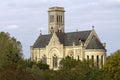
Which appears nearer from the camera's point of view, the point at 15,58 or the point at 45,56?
the point at 15,58

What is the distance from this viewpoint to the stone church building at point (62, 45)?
115500 millimetres

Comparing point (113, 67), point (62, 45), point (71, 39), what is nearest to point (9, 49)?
point (113, 67)

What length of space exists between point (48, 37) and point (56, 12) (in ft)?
25.2

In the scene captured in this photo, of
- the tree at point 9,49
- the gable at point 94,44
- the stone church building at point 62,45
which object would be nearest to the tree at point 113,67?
the tree at point 9,49

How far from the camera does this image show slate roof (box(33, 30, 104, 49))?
11593cm

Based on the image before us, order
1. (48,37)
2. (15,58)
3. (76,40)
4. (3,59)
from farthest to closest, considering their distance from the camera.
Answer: (48,37) < (76,40) < (15,58) < (3,59)

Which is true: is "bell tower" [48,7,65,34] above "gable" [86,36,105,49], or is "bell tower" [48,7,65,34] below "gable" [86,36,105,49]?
above

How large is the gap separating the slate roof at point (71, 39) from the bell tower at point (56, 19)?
16.3 ft

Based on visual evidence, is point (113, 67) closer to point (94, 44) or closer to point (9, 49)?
point (9, 49)

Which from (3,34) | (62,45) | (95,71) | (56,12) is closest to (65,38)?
(62,45)

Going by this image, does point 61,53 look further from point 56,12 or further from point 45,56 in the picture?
point 56,12

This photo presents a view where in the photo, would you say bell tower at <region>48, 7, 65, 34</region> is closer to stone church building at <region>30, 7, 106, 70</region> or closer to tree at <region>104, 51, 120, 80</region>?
stone church building at <region>30, 7, 106, 70</region>

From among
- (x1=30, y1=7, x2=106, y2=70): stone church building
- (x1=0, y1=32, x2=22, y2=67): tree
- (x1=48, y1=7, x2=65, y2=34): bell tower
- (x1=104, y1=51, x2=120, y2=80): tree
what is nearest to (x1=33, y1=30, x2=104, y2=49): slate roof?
(x1=30, y1=7, x2=106, y2=70): stone church building

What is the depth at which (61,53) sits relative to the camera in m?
121
